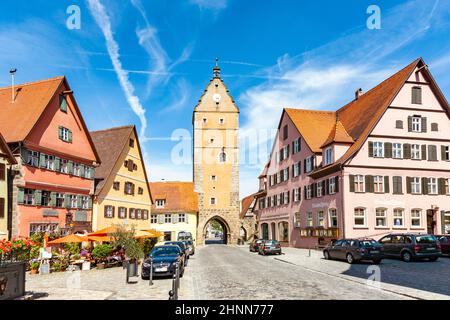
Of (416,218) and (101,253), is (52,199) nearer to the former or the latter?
(101,253)

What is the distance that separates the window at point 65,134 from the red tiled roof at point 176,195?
30850 millimetres

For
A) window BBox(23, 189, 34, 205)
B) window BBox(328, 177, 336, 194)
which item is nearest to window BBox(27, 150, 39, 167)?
window BBox(23, 189, 34, 205)

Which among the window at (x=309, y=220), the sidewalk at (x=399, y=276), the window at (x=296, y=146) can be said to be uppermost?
the window at (x=296, y=146)

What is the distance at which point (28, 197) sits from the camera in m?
28.6

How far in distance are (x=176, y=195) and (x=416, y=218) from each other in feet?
124

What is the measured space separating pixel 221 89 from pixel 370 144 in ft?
124

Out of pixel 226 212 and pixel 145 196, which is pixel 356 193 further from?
pixel 226 212

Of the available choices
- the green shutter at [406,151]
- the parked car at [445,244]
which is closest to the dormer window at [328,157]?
the green shutter at [406,151]

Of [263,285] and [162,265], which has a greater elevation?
[162,265]

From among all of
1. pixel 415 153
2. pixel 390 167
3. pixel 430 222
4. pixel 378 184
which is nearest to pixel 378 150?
pixel 390 167

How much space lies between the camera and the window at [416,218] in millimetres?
35906

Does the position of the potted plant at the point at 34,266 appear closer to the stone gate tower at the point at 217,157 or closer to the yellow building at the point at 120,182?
the yellow building at the point at 120,182

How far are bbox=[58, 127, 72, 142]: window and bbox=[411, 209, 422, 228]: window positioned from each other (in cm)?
2795

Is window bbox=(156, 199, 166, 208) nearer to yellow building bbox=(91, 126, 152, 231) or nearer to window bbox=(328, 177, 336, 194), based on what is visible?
yellow building bbox=(91, 126, 152, 231)
